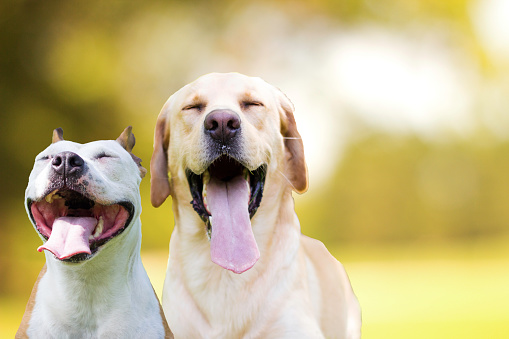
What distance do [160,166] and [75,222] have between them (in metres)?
0.87

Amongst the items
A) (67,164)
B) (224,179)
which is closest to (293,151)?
(224,179)

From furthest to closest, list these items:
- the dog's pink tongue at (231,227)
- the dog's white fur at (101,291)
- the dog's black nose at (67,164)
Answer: the dog's pink tongue at (231,227)
the dog's white fur at (101,291)
the dog's black nose at (67,164)

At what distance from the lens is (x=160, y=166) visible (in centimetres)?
359

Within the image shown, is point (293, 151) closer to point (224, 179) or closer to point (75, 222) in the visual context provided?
point (224, 179)

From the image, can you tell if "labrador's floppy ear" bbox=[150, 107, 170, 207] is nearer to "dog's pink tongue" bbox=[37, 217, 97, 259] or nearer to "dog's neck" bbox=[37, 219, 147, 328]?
"dog's neck" bbox=[37, 219, 147, 328]

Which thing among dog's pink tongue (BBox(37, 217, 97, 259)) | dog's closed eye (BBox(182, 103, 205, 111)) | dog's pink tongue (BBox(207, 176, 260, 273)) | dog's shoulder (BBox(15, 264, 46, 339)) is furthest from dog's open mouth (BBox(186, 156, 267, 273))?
dog's shoulder (BBox(15, 264, 46, 339))

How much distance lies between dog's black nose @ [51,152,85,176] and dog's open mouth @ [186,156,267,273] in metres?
0.81

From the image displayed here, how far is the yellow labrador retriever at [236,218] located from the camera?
329 centimetres

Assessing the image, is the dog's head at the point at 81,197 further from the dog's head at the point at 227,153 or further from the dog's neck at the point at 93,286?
the dog's head at the point at 227,153

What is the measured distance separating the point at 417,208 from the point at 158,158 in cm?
1378

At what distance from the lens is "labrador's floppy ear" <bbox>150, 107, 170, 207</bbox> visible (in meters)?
3.54

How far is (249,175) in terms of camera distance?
11.2 ft

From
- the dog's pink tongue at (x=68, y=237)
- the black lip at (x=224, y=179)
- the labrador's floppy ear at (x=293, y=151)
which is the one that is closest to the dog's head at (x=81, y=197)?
the dog's pink tongue at (x=68, y=237)

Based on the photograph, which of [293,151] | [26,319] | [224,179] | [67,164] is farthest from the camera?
[293,151]
